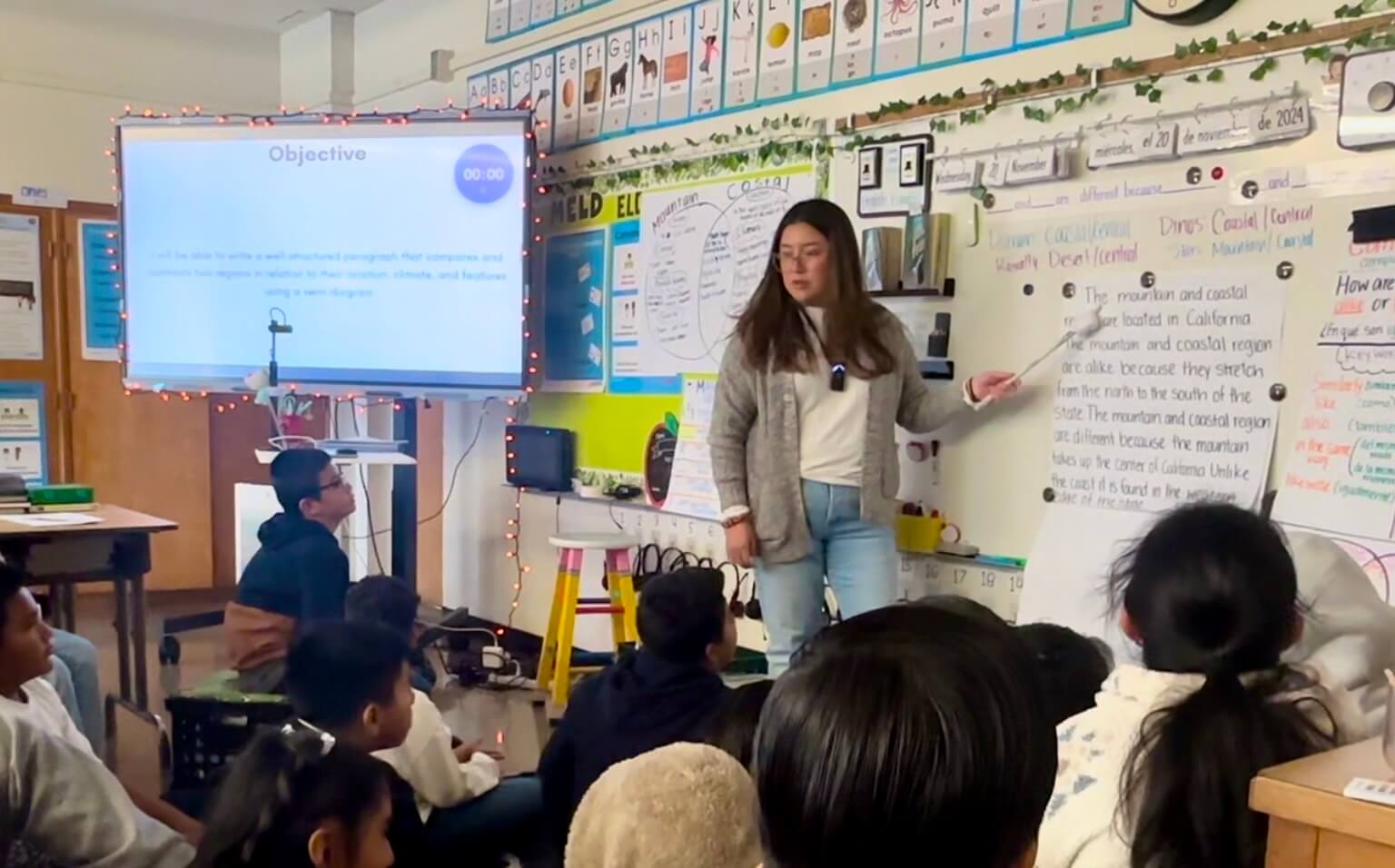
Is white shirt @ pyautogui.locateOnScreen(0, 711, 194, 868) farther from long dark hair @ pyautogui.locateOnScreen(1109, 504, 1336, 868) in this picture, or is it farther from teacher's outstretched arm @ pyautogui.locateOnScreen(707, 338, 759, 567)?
teacher's outstretched arm @ pyautogui.locateOnScreen(707, 338, 759, 567)

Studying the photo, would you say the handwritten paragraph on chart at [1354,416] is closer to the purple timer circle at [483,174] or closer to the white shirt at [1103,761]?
the white shirt at [1103,761]

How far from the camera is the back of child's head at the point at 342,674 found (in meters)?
1.91

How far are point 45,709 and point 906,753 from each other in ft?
6.21

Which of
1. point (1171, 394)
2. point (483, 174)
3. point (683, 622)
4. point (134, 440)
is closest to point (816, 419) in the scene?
point (1171, 394)

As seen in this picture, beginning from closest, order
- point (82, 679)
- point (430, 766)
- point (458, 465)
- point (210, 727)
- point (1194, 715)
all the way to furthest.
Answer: point (1194, 715) < point (430, 766) < point (210, 727) < point (82, 679) < point (458, 465)

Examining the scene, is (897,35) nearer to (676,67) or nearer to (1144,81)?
(1144,81)

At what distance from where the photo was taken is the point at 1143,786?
1327 mm

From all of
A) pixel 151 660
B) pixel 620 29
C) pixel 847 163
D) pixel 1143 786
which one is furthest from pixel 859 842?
pixel 151 660

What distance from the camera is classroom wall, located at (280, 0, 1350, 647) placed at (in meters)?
2.67

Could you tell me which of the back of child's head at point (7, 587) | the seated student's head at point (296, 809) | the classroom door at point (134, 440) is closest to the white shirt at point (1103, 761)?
the seated student's head at point (296, 809)

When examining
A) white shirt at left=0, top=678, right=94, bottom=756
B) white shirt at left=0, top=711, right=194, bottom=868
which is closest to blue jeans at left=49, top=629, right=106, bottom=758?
white shirt at left=0, top=678, right=94, bottom=756

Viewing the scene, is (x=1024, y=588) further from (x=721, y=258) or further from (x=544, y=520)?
(x=544, y=520)

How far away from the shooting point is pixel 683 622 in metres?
2.01

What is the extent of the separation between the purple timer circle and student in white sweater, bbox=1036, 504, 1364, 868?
121 inches
